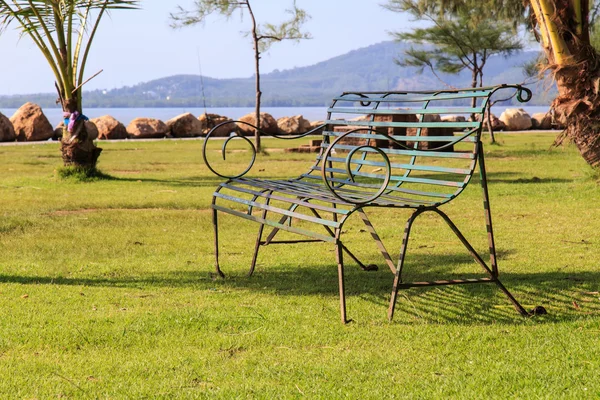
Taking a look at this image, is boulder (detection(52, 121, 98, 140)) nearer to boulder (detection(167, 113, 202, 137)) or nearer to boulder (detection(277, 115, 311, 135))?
boulder (detection(167, 113, 202, 137))

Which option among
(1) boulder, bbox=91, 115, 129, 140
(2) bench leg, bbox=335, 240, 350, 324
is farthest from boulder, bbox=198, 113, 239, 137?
(2) bench leg, bbox=335, 240, 350, 324

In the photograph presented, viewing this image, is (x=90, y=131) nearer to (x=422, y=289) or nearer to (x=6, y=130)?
(x=6, y=130)

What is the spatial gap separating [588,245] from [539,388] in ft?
10.2

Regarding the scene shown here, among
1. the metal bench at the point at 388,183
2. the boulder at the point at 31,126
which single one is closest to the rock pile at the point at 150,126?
the boulder at the point at 31,126

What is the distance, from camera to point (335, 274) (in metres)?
5.03

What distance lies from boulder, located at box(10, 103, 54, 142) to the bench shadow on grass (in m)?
19.0

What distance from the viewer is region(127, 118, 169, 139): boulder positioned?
82.1 feet

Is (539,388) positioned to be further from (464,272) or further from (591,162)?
(591,162)

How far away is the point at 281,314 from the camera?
404 centimetres

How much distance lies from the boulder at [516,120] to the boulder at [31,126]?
16581mm

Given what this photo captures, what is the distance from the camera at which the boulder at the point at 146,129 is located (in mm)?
25031

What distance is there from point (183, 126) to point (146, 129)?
1388 mm

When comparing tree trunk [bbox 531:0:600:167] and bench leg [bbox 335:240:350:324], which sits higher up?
tree trunk [bbox 531:0:600:167]

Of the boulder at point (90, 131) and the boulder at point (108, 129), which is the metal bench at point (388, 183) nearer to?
the boulder at point (90, 131)
